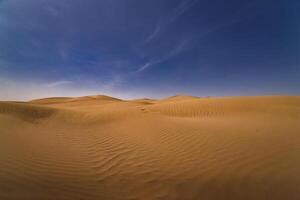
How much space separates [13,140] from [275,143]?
26.4 ft

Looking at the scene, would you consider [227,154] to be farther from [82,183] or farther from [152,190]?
[82,183]

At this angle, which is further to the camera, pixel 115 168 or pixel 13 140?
pixel 13 140

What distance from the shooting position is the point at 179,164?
3516mm

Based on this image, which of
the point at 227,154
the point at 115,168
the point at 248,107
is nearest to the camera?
the point at 115,168

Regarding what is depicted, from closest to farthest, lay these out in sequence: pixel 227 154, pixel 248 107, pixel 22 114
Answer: pixel 227 154 < pixel 22 114 < pixel 248 107

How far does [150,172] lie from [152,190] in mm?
530

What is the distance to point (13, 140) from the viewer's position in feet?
14.4

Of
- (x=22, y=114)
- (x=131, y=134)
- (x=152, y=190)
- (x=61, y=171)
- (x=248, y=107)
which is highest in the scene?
(x=248, y=107)

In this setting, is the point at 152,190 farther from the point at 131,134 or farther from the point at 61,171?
the point at 131,134

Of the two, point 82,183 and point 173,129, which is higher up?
point 173,129

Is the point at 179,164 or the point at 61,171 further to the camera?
the point at 179,164

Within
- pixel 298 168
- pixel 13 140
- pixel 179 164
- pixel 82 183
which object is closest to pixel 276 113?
pixel 298 168

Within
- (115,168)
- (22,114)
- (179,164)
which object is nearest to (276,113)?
(179,164)

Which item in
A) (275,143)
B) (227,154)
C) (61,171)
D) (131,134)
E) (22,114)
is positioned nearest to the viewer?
(61,171)
